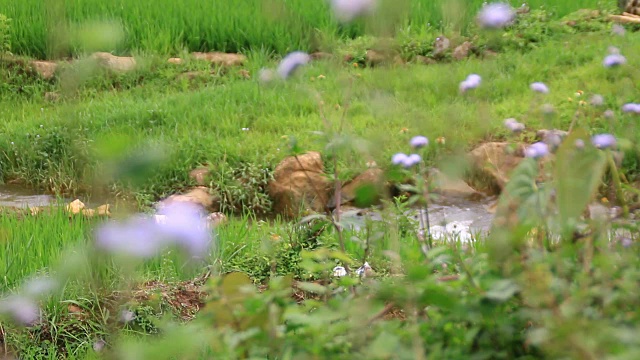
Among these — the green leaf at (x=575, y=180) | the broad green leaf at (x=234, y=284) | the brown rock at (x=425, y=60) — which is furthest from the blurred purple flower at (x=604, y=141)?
the brown rock at (x=425, y=60)

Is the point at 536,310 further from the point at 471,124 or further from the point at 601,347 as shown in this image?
the point at 471,124

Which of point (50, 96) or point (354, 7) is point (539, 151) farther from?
point (50, 96)

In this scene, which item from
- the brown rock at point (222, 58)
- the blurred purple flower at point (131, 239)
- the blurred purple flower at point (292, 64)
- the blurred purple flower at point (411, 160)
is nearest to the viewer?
the blurred purple flower at point (131, 239)

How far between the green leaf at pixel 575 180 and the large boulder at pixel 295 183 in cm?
337

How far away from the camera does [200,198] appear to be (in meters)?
4.90

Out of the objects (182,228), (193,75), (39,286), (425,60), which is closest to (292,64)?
(182,228)

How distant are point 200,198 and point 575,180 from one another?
370cm

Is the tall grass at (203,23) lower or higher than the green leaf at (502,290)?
lower

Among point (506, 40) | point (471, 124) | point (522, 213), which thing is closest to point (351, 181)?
point (471, 124)

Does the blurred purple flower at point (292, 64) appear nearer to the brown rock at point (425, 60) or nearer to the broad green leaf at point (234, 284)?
the broad green leaf at point (234, 284)

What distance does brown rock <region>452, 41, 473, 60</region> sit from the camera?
21.8 feet

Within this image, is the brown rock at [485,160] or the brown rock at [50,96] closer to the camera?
the brown rock at [485,160]

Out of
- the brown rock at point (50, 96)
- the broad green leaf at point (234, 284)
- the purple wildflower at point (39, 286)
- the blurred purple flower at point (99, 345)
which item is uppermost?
the broad green leaf at point (234, 284)

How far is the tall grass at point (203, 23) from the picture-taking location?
7.36m
